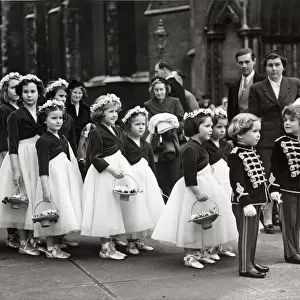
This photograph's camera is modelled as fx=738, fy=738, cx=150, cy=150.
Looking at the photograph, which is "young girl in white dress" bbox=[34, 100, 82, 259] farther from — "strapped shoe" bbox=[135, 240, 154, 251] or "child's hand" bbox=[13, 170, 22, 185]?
"strapped shoe" bbox=[135, 240, 154, 251]

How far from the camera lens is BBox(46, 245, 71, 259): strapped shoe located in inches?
305

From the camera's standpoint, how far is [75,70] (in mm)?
32156

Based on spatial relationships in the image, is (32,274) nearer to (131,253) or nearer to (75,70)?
(131,253)

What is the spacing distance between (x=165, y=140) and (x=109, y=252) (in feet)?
8.32

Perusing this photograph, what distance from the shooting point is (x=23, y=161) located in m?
7.91

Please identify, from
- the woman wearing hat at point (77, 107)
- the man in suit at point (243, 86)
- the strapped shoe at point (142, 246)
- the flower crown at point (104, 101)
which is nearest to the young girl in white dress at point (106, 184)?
the flower crown at point (104, 101)

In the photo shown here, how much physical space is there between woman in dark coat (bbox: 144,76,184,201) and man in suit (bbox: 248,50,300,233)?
1.19m

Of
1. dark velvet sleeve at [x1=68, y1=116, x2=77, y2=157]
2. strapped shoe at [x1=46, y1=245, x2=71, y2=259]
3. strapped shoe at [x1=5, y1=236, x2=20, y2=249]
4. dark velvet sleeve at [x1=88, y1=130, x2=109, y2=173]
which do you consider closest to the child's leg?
dark velvet sleeve at [x1=88, y1=130, x2=109, y2=173]

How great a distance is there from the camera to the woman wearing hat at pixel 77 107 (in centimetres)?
952

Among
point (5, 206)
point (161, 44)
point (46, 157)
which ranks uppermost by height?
point (161, 44)

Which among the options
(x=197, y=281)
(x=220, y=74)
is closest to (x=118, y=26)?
(x=220, y=74)

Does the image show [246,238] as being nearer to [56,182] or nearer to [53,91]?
[56,182]

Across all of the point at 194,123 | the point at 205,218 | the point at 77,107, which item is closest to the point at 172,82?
the point at 77,107

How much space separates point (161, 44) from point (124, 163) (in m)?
17.8
